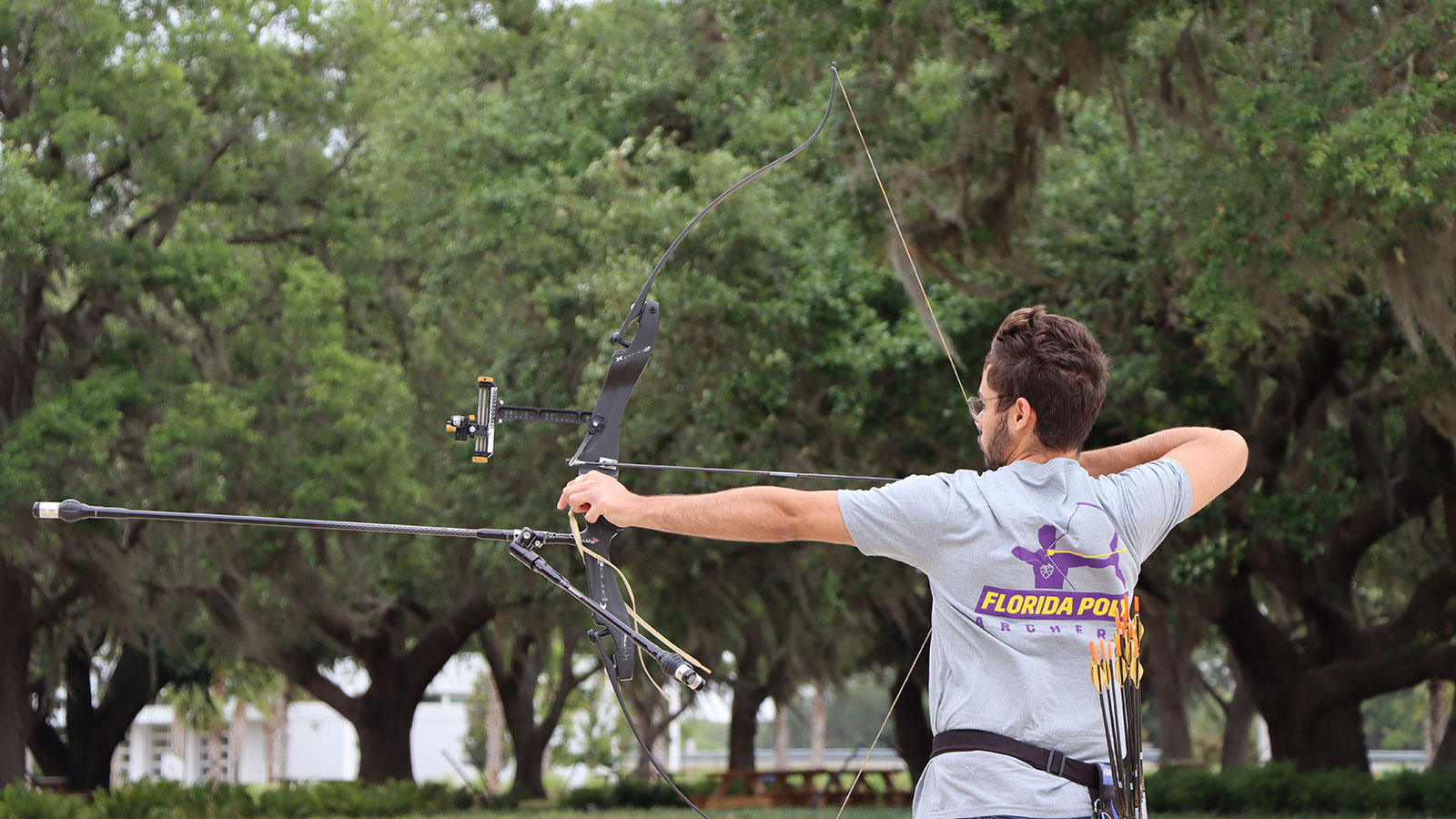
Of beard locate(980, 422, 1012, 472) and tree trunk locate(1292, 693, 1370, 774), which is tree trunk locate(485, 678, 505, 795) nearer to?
tree trunk locate(1292, 693, 1370, 774)

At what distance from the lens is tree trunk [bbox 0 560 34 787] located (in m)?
17.0

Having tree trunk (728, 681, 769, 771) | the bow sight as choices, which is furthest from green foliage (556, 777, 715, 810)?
the bow sight

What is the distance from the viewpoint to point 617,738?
131 feet

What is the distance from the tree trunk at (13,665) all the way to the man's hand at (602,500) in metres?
16.6

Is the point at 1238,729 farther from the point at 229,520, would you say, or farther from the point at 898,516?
the point at 898,516

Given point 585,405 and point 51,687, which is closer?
point 585,405

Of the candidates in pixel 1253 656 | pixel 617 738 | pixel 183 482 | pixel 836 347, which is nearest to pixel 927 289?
pixel 836 347

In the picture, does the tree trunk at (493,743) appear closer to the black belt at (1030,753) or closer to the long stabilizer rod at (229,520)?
the long stabilizer rod at (229,520)

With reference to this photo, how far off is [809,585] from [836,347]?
5.40 metres

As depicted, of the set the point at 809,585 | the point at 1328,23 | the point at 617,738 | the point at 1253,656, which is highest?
the point at 1328,23

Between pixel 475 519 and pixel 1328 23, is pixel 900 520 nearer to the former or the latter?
pixel 1328 23

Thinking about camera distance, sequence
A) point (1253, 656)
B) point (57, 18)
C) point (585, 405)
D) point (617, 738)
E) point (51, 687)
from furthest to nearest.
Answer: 1. point (617, 738)
2. point (51, 687)
3. point (1253, 656)
4. point (57, 18)
5. point (585, 405)

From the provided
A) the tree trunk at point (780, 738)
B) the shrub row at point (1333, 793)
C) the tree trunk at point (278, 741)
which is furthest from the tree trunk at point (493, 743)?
the shrub row at point (1333, 793)

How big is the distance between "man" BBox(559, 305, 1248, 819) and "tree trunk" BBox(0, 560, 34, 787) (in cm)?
1705
